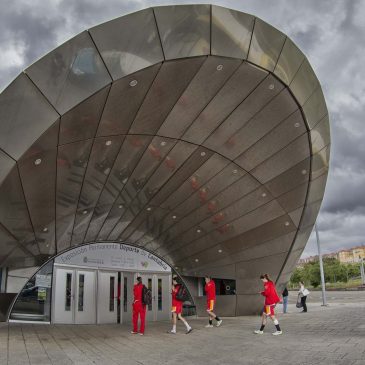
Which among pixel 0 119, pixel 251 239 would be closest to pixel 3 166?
pixel 0 119

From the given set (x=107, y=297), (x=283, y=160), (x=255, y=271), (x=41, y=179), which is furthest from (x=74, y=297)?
(x=283, y=160)

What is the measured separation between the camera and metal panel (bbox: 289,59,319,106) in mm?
10031

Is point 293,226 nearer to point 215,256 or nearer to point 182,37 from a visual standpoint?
point 215,256

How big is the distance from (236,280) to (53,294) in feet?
23.5

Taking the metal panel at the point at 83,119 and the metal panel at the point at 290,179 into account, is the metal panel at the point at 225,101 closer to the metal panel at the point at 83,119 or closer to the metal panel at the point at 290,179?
the metal panel at the point at 83,119

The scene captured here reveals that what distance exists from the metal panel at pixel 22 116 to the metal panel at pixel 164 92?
2.17m

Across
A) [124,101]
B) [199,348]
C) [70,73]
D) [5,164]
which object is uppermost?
[70,73]

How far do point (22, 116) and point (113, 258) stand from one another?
10.4 metres

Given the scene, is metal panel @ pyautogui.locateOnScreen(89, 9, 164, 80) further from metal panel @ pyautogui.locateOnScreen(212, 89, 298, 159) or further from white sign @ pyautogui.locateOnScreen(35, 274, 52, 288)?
white sign @ pyautogui.locateOnScreen(35, 274, 52, 288)

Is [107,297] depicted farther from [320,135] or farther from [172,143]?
[320,135]

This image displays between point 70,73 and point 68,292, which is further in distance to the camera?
point 68,292

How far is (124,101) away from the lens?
8586 mm

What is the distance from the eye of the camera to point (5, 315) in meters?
14.8

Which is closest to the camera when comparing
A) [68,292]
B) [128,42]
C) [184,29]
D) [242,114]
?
[128,42]
